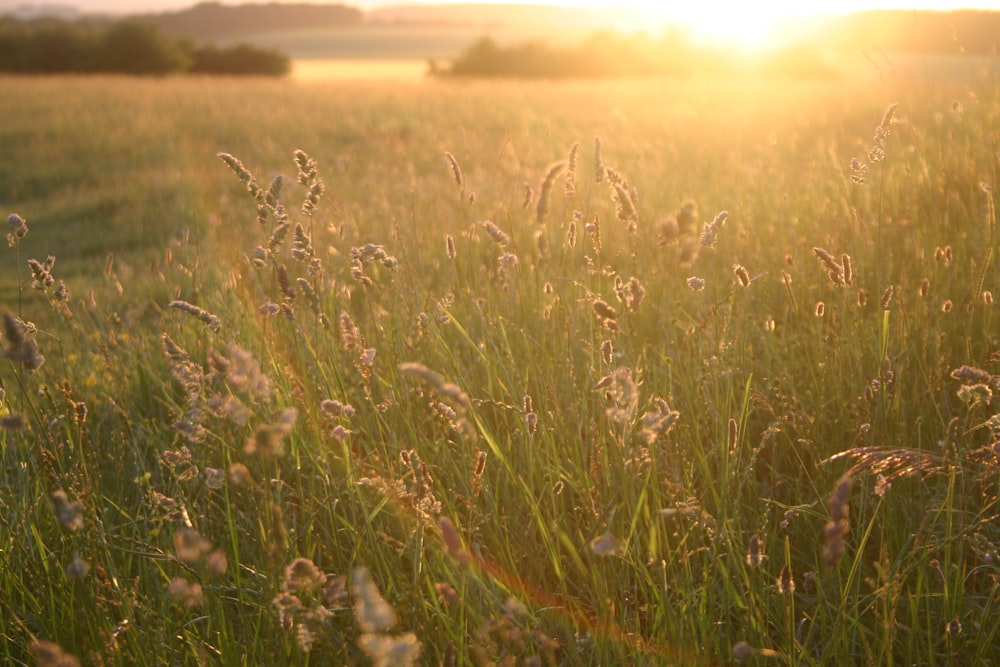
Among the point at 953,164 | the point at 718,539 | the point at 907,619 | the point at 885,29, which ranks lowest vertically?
the point at 907,619

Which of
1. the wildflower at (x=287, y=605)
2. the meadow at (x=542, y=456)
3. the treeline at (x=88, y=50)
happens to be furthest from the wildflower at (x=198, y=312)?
the treeline at (x=88, y=50)

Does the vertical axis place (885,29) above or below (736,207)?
above

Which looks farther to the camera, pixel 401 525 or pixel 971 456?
pixel 401 525

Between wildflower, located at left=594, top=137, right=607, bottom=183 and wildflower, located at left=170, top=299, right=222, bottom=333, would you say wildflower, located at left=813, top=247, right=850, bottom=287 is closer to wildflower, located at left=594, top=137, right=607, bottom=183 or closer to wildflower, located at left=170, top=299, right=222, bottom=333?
wildflower, located at left=594, top=137, right=607, bottom=183

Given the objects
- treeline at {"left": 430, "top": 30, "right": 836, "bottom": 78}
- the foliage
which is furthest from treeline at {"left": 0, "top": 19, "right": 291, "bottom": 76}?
treeline at {"left": 430, "top": 30, "right": 836, "bottom": 78}

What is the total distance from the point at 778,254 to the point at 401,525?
2197 millimetres

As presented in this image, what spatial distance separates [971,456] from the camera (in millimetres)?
1508

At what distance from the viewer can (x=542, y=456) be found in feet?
6.48

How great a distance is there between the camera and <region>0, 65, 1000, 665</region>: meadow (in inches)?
Result: 55.1

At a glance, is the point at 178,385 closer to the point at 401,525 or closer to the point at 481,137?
the point at 401,525

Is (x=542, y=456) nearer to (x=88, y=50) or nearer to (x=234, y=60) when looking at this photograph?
(x=88, y=50)

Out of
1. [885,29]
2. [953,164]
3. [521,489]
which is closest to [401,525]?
[521,489]

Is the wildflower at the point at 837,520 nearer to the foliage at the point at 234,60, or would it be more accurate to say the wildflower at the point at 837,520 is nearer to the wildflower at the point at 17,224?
the wildflower at the point at 17,224

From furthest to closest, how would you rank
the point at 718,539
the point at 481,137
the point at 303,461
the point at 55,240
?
the point at 481,137, the point at 55,240, the point at 303,461, the point at 718,539
